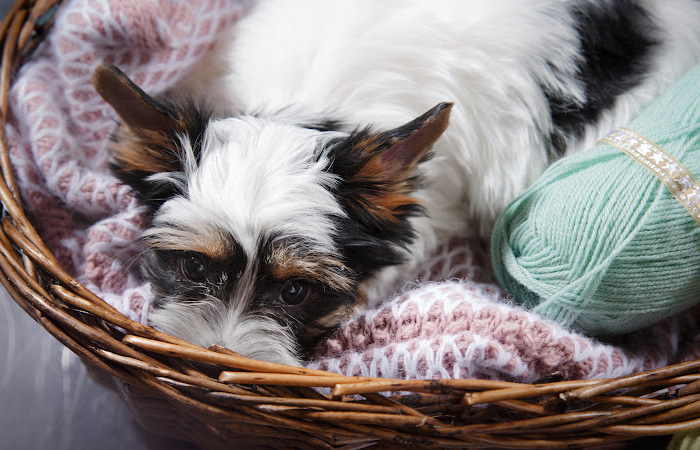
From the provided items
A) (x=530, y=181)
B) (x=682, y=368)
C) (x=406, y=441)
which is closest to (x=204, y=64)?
(x=530, y=181)

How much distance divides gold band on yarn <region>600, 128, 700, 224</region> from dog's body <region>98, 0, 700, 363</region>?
1.00ft

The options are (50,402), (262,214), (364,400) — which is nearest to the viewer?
(364,400)

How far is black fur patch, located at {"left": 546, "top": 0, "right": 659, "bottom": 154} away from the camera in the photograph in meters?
1.67

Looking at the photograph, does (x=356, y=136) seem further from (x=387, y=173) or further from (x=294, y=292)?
(x=294, y=292)

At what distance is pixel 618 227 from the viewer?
1326mm

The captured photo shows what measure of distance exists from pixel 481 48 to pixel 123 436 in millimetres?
1280

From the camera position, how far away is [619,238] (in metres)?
1.33

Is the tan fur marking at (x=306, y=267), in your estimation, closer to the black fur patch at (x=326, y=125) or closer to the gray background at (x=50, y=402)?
the black fur patch at (x=326, y=125)

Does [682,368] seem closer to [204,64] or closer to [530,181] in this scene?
[530,181]

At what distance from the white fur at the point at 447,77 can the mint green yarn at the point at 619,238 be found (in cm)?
22

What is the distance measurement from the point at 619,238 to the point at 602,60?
1.92ft

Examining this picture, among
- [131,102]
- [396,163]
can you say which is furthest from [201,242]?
[396,163]

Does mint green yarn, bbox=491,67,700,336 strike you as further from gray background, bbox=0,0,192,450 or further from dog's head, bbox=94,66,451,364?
gray background, bbox=0,0,192,450

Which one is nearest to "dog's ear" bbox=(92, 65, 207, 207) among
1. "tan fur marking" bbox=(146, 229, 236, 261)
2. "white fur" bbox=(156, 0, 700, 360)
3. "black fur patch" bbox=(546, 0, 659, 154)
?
"tan fur marking" bbox=(146, 229, 236, 261)
